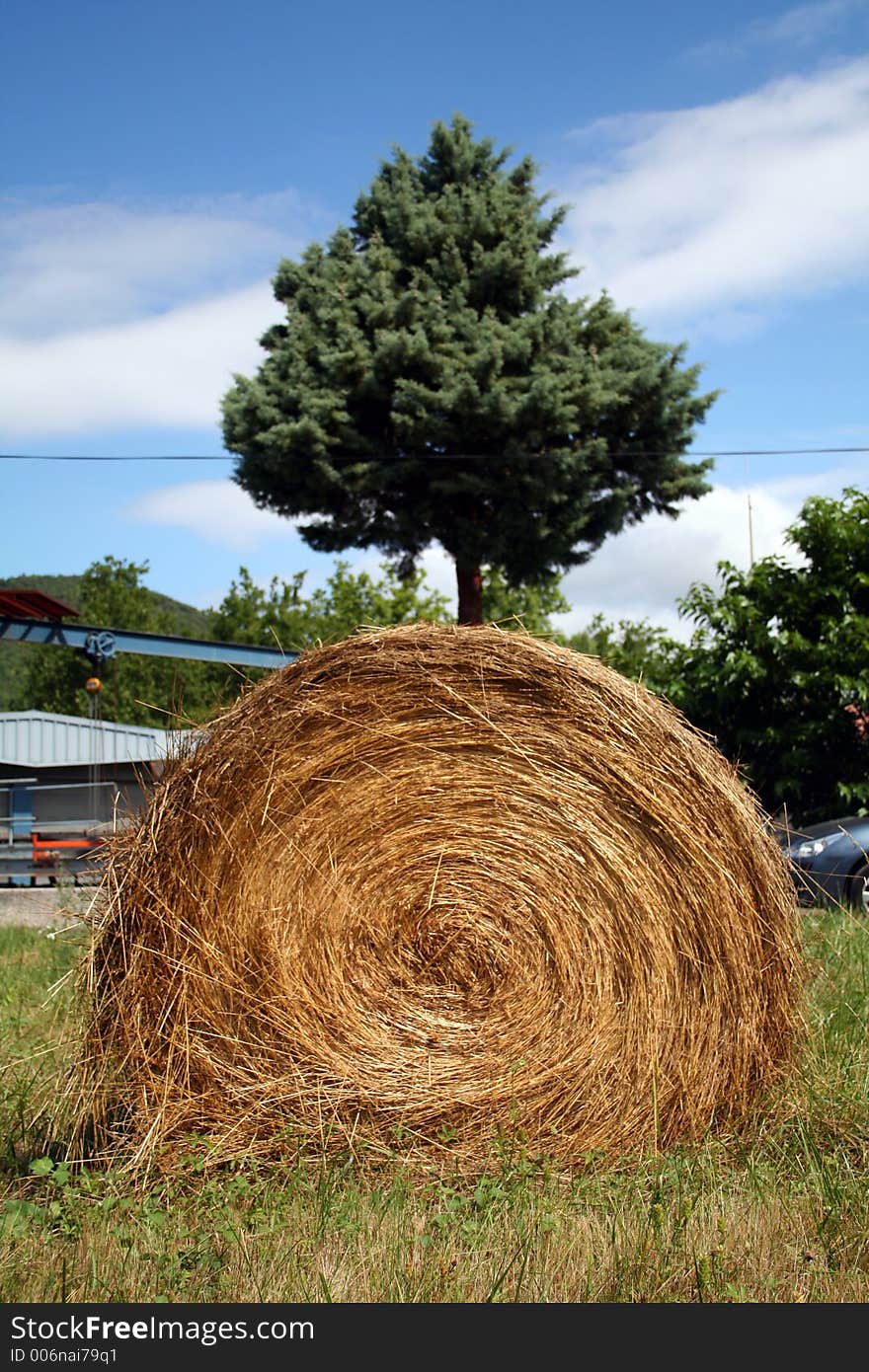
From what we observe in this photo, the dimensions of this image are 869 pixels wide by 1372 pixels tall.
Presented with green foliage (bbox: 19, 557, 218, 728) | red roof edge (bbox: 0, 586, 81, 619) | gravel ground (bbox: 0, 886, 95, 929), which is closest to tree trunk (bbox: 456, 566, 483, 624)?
red roof edge (bbox: 0, 586, 81, 619)

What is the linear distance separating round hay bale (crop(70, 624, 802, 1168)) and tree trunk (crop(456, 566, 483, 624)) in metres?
20.8

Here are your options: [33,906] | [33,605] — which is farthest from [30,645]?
[33,906]

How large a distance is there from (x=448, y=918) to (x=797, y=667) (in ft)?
32.7

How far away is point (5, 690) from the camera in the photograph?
77.2 m

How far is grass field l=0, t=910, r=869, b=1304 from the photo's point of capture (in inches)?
130

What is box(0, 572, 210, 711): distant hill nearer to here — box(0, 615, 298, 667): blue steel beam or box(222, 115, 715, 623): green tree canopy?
box(0, 615, 298, 667): blue steel beam

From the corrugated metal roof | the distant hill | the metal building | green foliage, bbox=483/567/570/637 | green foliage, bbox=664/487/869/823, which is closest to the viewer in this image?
green foliage, bbox=664/487/869/823

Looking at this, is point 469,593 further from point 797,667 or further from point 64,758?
point 797,667

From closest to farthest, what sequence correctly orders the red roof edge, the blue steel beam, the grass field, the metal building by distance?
the grass field, the blue steel beam, the metal building, the red roof edge

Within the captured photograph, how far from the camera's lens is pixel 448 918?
456 centimetres

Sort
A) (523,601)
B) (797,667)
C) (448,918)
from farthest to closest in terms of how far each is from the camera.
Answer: (523,601) < (797,667) < (448,918)

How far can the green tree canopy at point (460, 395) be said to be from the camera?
24312mm

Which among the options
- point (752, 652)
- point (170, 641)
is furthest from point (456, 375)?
point (752, 652)

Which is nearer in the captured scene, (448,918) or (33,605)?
(448,918)
